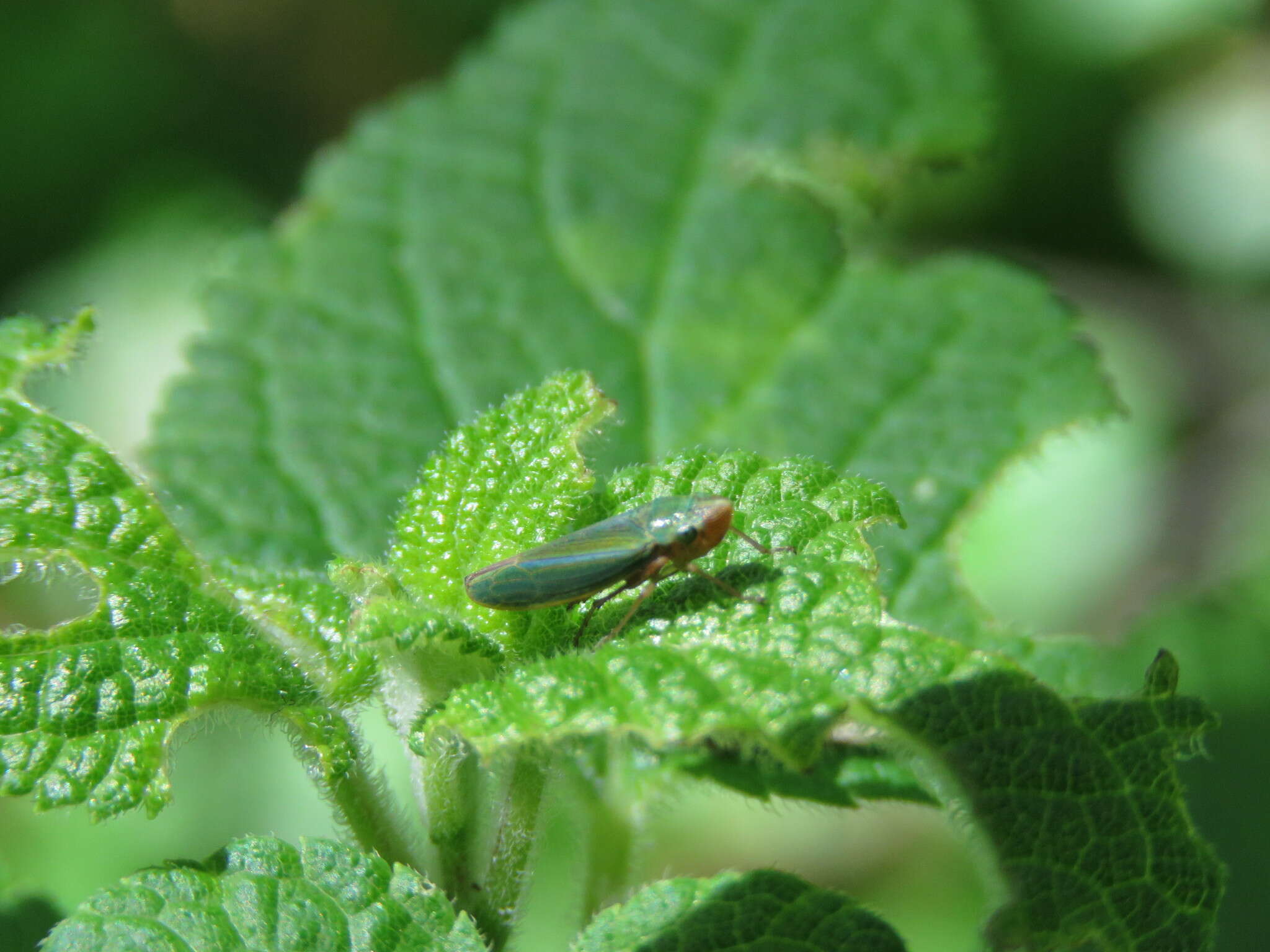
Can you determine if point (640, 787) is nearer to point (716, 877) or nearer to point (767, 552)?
point (716, 877)

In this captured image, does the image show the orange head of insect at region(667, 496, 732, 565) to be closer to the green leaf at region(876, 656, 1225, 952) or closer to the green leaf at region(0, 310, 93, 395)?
the green leaf at region(876, 656, 1225, 952)

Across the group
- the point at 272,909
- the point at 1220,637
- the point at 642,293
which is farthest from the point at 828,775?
the point at 1220,637

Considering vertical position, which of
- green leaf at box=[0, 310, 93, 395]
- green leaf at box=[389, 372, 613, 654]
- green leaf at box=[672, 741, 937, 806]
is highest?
green leaf at box=[0, 310, 93, 395]

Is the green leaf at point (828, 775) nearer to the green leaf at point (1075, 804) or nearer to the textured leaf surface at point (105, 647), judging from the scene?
the green leaf at point (1075, 804)

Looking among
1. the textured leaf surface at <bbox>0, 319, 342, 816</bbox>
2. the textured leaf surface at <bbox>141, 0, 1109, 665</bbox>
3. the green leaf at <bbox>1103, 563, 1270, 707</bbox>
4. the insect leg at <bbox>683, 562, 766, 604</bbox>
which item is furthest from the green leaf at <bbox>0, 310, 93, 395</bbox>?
the green leaf at <bbox>1103, 563, 1270, 707</bbox>

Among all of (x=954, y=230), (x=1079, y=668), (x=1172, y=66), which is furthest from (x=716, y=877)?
(x=1172, y=66)

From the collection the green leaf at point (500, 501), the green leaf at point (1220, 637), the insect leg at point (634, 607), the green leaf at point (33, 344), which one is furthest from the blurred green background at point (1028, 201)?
the green leaf at point (500, 501)
